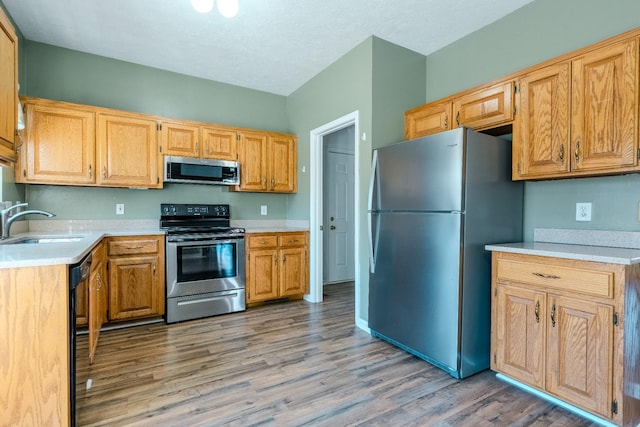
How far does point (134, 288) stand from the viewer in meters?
2.98

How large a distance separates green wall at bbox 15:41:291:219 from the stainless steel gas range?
1.01 feet

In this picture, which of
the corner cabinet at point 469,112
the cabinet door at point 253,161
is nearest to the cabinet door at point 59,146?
the cabinet door at point 253,161

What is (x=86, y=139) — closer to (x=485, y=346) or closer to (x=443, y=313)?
(x=443, y=313)

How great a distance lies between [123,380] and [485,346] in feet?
8.01

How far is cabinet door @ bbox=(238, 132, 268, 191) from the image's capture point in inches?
151

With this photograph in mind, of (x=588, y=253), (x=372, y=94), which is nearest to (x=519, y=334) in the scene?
(x=588, y=253)

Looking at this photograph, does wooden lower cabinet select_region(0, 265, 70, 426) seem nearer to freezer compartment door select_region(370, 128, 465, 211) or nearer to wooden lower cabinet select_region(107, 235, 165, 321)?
wooden lower cabinet select_region(107, 235, 165, 321)

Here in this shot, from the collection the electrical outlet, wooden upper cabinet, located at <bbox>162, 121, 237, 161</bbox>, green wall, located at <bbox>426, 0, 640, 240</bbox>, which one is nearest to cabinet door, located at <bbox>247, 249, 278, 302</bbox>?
wooden upper cabinet, located at <bbox>162, 121, 237, 161</bbox>

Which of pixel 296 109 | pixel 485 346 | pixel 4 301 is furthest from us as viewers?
pixel 296 109

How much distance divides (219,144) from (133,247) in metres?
1.44

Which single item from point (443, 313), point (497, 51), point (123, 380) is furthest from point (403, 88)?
point (123, 380)

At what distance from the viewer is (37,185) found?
3088 mm

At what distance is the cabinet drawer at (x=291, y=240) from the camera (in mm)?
3753

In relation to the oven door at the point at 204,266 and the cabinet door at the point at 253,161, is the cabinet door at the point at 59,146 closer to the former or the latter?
the oven door at the point at 204,266
